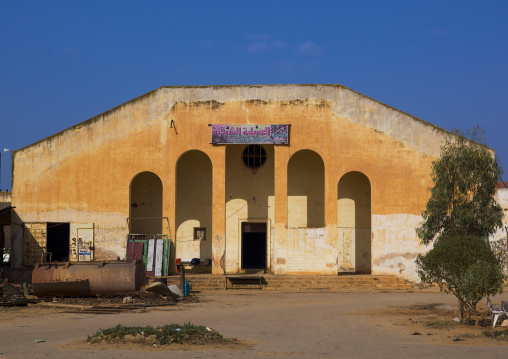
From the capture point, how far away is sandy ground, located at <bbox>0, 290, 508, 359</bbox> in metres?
12.1

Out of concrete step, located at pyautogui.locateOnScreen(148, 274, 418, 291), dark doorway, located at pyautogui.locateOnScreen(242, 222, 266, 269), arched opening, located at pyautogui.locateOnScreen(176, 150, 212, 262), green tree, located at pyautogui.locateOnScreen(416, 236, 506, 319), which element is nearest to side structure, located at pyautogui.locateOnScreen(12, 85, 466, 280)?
dark doorway, located at pyautogui.locateOnScreen(242, 222, 266, 269)

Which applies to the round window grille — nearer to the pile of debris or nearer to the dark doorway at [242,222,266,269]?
the dark doorway at [242,222,266,269]

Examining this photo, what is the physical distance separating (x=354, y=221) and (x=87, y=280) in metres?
13.6

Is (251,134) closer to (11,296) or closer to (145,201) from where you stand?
(145,201)

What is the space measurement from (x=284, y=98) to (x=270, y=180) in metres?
4.15

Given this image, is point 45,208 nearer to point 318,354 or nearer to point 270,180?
point 270,180

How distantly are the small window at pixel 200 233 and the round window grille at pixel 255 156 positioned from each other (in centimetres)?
368

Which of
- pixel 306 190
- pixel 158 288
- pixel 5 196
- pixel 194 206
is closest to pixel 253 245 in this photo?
pixel 194 206

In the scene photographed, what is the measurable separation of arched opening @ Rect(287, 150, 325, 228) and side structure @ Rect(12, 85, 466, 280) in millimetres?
203

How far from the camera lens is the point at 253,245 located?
3117cm

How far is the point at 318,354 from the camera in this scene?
12.0 meters

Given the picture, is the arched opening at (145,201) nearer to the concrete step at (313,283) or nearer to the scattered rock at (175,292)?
the concrete step at (313,283)

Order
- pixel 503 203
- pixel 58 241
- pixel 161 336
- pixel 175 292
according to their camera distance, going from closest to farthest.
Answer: pixel 161 336 → pixel 175 292 → pixel 503 203 → pixel 58 241

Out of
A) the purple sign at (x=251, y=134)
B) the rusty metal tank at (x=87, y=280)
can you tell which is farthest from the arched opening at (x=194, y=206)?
the rusty metal tank at (x=87, y=280)
